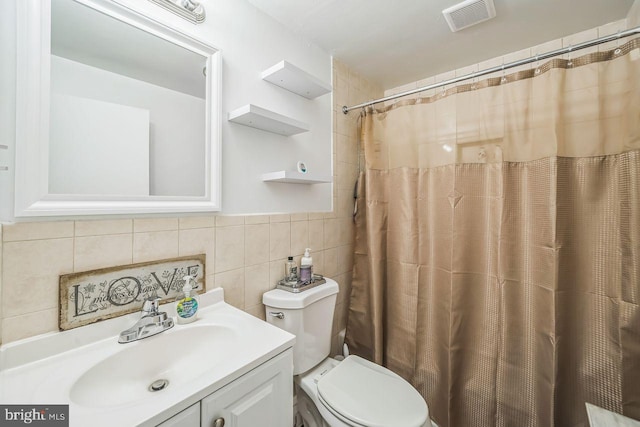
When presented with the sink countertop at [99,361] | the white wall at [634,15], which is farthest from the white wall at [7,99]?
the white wall at [634,15]

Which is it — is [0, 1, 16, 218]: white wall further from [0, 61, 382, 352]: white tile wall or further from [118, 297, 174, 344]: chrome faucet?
[118, 297, 174, 344]: chrome faucet

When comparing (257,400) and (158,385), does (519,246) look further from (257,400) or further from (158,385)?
(158,385)

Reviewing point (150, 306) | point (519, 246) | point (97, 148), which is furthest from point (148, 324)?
point (519, 246)

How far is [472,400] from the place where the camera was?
1340mm

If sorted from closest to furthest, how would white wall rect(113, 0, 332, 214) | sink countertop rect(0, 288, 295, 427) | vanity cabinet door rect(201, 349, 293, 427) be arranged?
sink countertop rect(0, 288, 295, 427), vanity cabinet door rect(201, 349, 293, 427), white wall rect(113, 0, 332, 214)

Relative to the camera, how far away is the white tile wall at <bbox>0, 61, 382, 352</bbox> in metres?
0.72

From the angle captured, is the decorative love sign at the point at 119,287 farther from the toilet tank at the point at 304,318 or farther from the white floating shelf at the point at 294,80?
the white floating shelf at the point at 294,80

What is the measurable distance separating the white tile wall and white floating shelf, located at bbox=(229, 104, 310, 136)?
436mm

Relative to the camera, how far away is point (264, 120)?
1178 millimetres

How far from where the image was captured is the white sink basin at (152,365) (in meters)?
0.71

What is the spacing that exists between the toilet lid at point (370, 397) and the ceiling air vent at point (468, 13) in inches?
69.5

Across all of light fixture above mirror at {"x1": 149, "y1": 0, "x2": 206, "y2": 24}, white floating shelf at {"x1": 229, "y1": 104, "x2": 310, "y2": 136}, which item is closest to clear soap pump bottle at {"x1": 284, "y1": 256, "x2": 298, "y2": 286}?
white floating shelf at {"x1": 229, "y1": 104, "x2": 310, "y2": 136}

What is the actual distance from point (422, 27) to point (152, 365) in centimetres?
193

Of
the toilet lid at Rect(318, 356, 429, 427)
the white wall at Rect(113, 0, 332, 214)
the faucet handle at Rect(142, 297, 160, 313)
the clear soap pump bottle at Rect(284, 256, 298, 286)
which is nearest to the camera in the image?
the faucet handle at Rect(142, 297, 160, 313)
